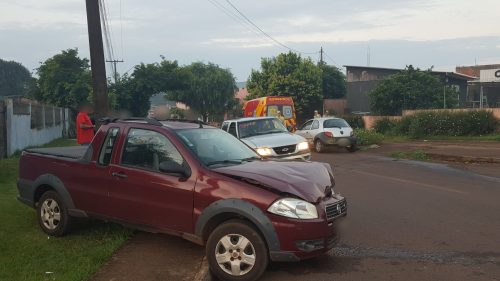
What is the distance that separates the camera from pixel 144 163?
19.9 ft

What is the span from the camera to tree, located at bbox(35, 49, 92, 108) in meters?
32.6

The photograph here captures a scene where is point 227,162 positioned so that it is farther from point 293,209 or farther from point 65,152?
point 65,152

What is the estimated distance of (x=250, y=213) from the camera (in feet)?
16.5

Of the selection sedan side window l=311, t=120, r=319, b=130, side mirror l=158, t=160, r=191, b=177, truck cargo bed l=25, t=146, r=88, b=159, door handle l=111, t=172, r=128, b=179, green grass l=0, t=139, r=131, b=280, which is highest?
sedan side window l=311, t=120, r=319, b=130

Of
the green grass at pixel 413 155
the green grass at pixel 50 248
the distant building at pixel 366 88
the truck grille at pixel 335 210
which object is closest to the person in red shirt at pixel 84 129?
the green grass at pixel 50 248

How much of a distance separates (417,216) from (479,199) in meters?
2.18

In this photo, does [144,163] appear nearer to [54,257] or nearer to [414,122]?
[54,257]

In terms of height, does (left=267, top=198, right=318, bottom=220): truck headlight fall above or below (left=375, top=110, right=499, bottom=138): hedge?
below

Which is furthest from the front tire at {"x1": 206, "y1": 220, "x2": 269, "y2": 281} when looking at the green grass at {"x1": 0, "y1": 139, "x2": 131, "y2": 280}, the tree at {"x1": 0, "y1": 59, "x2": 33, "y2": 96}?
the tree at {"x1": 0, "y1": 59, "x2": 33, "y2": 96}

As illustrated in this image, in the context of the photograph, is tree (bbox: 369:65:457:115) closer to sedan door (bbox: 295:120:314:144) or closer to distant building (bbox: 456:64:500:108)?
distant building (bbox: 456:64:500:108)

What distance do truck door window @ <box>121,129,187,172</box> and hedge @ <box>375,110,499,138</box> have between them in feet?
74.3

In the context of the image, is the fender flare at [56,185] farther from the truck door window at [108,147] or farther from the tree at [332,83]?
the tree at [332,83]

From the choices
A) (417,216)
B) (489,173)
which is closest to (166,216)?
(417,216)

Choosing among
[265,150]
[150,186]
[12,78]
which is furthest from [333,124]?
[12,78]
